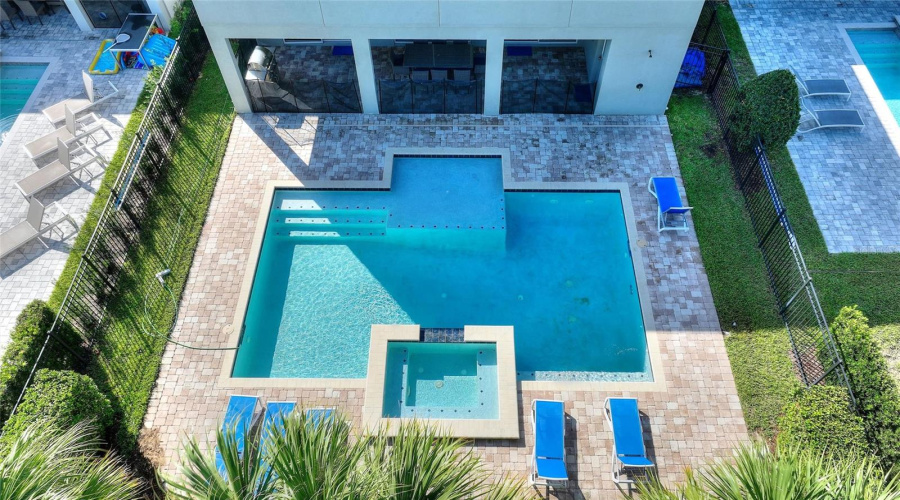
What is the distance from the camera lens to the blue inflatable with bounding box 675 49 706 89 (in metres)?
17.8

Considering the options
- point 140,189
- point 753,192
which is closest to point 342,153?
point 140,189

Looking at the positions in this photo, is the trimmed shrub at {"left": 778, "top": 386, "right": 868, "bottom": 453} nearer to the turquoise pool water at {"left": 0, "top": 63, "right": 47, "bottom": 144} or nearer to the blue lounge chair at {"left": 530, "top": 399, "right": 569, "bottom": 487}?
the blue lounge chair at {"left": 530, "top": 399, "right": 569, "bottom": 487}

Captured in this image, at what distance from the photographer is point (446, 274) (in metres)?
14.6

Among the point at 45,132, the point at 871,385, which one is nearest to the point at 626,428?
the point at 871,385

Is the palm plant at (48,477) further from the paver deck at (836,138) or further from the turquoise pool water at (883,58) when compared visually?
the turquoise pool water at (883,58)

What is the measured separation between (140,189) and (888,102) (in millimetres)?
22655

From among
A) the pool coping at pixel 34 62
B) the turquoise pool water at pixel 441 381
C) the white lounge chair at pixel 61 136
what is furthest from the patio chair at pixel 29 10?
the turquoise pool water at pixel 441 381

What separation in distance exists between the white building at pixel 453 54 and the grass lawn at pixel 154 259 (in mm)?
1607

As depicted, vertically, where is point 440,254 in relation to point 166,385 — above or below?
above

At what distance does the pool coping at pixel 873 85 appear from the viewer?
16.7 meters

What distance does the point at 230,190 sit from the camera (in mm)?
15586

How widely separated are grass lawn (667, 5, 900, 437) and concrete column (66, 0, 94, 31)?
20.7m

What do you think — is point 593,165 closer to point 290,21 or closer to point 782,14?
point 290,21

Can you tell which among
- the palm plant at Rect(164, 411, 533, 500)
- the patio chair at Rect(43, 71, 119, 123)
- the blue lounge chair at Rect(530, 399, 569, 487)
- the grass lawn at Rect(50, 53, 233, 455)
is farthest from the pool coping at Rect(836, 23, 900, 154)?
the patio chair at Rect(43, 71, 119, 123)
